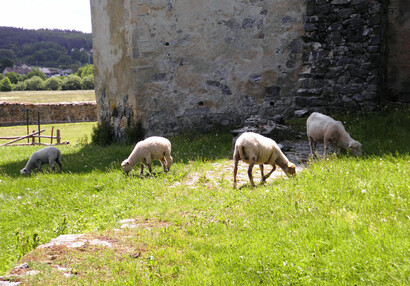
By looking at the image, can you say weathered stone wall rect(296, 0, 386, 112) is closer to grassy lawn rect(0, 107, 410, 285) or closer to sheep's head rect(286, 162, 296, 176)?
grassy lawn rect(0, 107, 410, 285)

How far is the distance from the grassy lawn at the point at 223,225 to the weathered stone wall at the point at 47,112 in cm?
2888

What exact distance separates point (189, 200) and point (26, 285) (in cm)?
286

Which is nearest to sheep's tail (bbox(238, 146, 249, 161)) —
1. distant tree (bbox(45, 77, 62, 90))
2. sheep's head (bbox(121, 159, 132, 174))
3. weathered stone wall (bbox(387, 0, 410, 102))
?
sheep's head (bbox(121, 159, 132, 174))

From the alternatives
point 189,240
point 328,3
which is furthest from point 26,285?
point 328,3

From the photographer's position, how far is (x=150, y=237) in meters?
4.57

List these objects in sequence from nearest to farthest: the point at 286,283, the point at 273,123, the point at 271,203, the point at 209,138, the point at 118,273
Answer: the point at 286,283 → the point at 118,273 → the point at 271,203 → the point at 273,123 → the point at 209,138

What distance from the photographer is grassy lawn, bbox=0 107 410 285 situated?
127 inches

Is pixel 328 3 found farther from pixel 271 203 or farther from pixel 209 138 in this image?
pixel 271 203

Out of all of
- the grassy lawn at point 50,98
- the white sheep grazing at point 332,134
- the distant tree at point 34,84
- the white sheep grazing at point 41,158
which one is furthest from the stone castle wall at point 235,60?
the distant tree at point 34,84

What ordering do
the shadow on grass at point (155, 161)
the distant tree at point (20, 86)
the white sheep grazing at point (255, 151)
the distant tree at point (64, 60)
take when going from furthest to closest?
the distant tree at point (64, 60) < the distant tree at point (20, 86) < the shadow on grass at point (155, 161) < the white sheep grazing at point (255, 151)

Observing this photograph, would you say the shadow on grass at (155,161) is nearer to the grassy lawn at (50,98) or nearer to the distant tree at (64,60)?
the grassy lawn at (50,98)

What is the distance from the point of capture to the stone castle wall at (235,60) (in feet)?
37.7

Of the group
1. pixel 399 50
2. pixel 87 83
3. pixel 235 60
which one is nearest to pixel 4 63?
pixel 87 83

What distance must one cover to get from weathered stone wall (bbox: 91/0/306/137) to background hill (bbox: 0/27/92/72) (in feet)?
407
